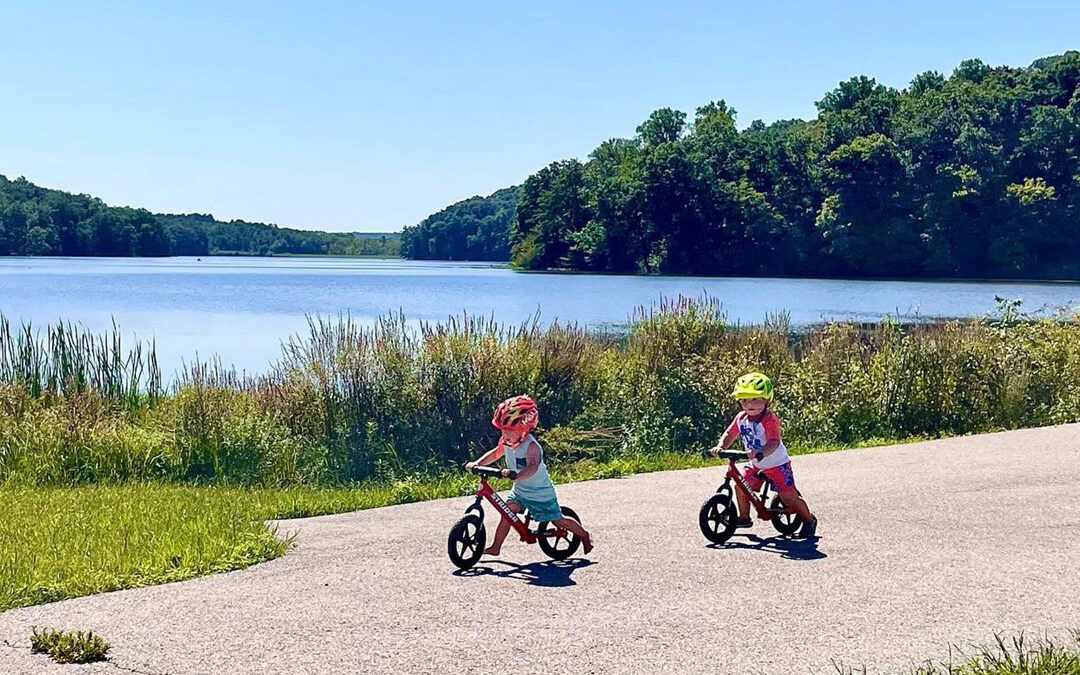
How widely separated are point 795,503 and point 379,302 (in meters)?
45.1

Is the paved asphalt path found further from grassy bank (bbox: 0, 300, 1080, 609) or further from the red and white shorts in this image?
grassy bank (bbox: 0, 300, 1080, 609)

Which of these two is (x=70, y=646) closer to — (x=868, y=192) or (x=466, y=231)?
(x=868, y=192)

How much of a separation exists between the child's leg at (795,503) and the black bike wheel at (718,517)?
0.39 meters

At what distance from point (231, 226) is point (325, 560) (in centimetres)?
17452

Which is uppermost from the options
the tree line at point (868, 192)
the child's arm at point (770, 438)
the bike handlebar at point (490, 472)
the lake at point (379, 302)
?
the tree line at point (868, 192)

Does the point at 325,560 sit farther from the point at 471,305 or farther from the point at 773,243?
the point at 773,243

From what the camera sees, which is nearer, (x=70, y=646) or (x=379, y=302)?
(x=70, y=646)

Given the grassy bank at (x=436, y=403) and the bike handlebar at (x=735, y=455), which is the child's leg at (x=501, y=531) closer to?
the bike handlebar at (x=735, y=455)

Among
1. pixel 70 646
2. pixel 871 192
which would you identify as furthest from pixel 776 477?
pixel 871 192

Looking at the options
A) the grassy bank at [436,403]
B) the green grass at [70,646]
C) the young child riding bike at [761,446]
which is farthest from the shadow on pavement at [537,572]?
the grassy bank at [436,403]

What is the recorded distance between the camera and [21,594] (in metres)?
6.97

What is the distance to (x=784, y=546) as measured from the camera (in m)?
8.36

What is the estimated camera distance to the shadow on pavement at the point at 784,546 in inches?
317

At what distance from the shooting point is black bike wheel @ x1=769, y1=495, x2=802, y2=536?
856cm
